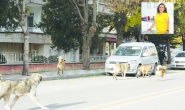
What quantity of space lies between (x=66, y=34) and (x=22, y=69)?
700 centimetres

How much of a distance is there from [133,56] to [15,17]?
691 centimetres

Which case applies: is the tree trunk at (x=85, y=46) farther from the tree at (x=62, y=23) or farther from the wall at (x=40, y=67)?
the tree at (x=62, y=23)

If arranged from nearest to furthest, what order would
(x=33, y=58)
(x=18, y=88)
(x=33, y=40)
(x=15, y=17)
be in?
(x=18, y=88), (x=15, y=17), (x=33, y=58), (x=33, y=40)

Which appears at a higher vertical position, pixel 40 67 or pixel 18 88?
pixel 40 67

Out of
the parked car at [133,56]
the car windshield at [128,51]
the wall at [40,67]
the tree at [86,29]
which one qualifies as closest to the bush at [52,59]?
the wall at [40,67]

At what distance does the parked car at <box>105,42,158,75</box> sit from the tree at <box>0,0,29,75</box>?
4.75 meters

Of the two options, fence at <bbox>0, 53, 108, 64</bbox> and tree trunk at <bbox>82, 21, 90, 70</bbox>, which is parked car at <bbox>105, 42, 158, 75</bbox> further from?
fence at <bbox>0, 53, 108, 64</bbox>

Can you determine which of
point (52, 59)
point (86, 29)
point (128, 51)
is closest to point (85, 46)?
point (86, 29)

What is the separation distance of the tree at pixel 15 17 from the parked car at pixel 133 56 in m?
4.75

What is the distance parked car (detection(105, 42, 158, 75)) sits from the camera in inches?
907

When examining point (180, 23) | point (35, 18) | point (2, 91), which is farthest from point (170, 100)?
point (180, 23)

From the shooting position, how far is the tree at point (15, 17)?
1919cm

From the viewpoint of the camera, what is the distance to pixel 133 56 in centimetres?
2356

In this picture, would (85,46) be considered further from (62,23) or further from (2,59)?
(2,59)
